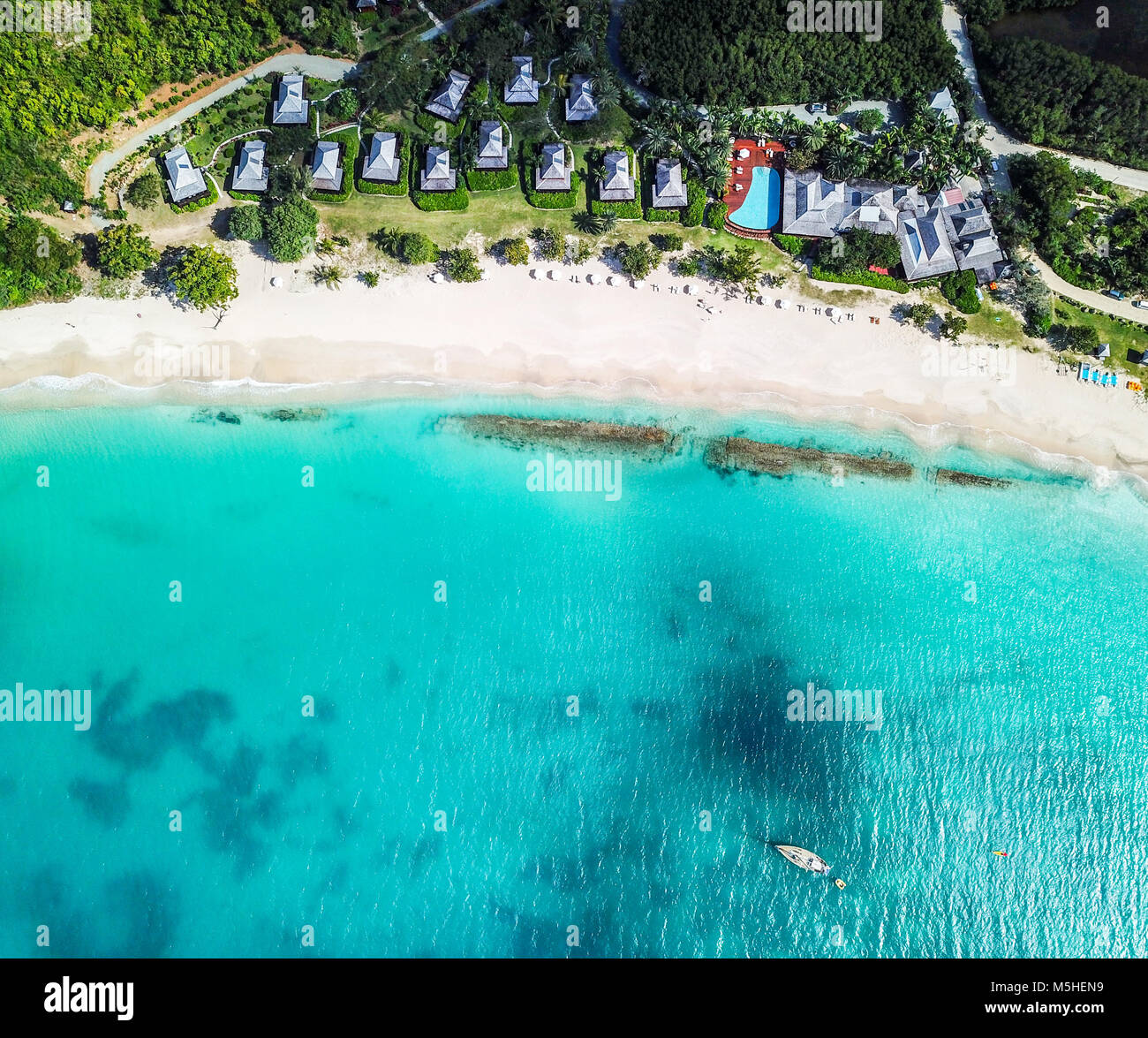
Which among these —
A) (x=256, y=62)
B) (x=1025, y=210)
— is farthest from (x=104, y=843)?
(x=1025, y=210)

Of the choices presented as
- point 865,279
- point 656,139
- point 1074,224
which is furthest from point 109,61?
point 1074,224

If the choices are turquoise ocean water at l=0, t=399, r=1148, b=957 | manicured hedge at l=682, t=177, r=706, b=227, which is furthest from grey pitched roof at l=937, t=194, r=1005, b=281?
manicured hedge at l=682, t=177, r=706, b=227

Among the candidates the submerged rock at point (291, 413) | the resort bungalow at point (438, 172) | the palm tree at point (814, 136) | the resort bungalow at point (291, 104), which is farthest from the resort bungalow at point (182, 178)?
the palm tree at point (814, 136)

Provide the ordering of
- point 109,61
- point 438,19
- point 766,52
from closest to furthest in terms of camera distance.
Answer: point 109,61 → point 766,52 → point 438,19

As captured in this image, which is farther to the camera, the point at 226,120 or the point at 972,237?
the point at 226,120

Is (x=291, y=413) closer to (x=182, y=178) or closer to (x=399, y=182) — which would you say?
(x=182, y=178)

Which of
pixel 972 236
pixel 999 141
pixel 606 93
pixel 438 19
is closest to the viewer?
pixel 606 93

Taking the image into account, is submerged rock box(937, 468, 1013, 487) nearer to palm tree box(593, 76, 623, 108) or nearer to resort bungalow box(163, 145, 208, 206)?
palm tree box(593, 76, 623, 108)

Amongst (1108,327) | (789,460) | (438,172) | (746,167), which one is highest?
(746,167)
